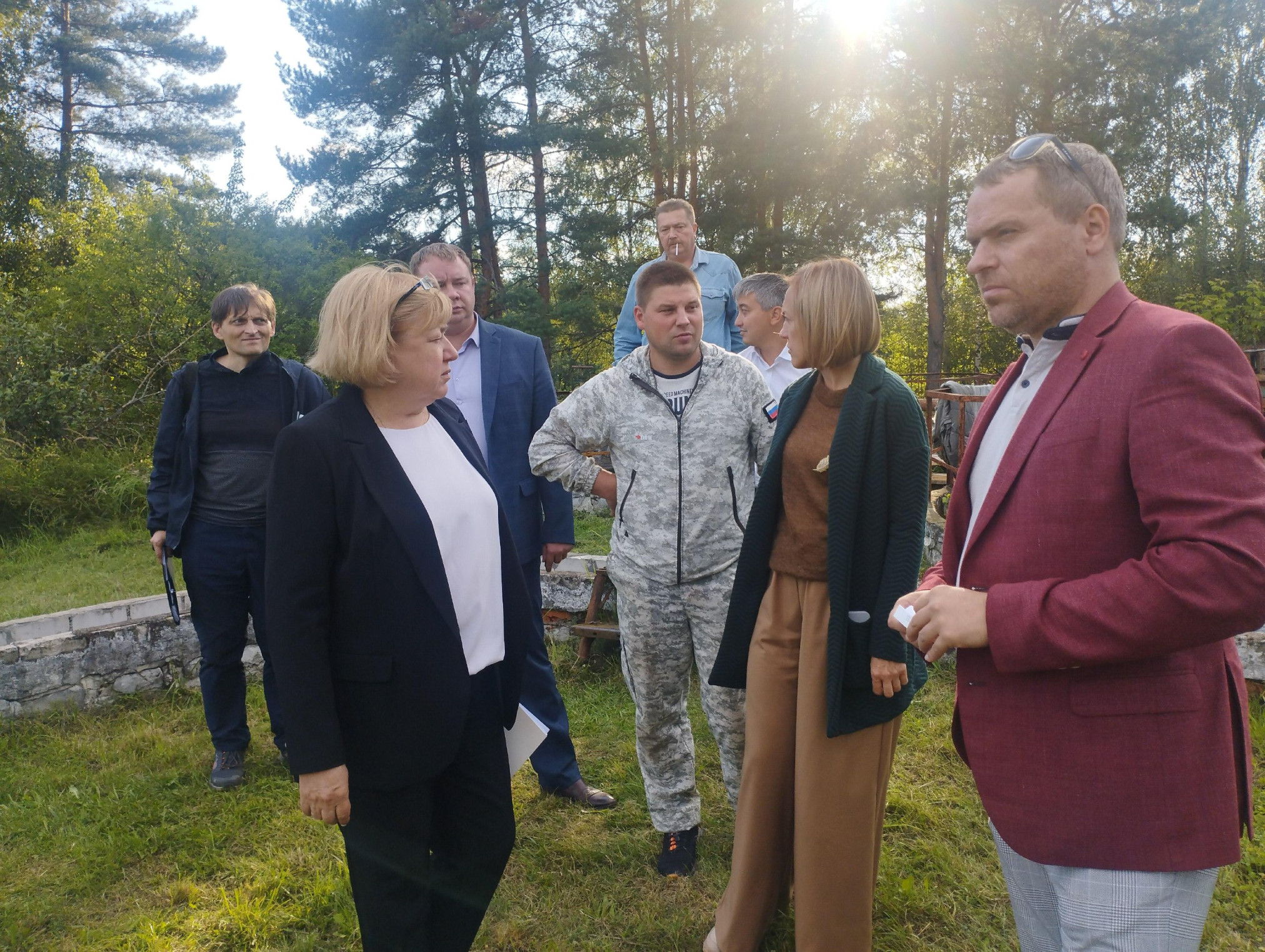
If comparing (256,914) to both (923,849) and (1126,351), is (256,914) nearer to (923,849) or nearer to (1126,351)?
(923,849)

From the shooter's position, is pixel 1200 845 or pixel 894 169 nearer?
pixel 1200 845

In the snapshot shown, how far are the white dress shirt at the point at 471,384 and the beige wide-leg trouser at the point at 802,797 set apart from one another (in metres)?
1.71

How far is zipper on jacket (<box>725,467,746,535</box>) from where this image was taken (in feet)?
9.94

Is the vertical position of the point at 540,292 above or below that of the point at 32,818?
above

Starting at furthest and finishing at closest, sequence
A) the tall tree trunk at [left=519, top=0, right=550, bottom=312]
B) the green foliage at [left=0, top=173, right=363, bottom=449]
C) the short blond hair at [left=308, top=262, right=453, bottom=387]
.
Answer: the tall tree trunk at [left=519, top=0, right=550, bottom=312]
the green foliage at [left=0, top=173, right=363, bottom=449]
the short blond hair at [left=308, top=262, right=453, bottom=387]

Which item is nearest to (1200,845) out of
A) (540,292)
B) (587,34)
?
(540,292)

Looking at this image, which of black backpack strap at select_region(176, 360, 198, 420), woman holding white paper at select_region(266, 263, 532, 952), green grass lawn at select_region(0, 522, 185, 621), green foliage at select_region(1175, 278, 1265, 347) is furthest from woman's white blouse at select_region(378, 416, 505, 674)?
green foliage at select_region(1175, 278, 1265, 347)

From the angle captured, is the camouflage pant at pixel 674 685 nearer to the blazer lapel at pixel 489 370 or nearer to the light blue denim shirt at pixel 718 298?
the blazer lapel at pixel 489 370

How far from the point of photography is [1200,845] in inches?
53.3

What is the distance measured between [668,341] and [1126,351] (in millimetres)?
1826

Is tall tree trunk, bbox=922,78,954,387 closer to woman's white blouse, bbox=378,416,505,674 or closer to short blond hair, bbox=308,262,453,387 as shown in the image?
woman's white blouse, bbox=378,416,505,674

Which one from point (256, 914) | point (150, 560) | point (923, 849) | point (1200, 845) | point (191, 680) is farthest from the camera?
point (150, 560)

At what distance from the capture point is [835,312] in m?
2.41

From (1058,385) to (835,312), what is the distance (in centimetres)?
102
